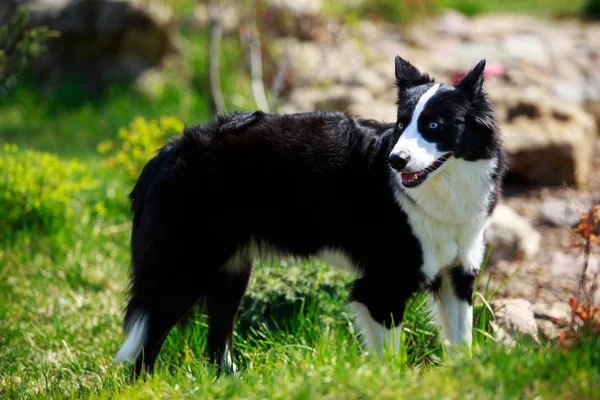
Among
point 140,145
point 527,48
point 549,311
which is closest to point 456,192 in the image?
point 549,311

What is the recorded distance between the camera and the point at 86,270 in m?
5.49

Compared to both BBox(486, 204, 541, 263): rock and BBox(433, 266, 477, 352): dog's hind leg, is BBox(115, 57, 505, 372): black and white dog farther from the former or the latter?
BBox(486, 204, 541, 263): rock

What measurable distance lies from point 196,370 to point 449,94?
1.87m

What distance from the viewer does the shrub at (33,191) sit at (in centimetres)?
563

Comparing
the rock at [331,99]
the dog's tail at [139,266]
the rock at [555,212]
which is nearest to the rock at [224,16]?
the rock at [331,99]

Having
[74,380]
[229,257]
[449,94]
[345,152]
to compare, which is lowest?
[74,380]

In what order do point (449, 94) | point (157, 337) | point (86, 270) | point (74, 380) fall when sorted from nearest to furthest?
point (449, 94) → point (157, 337) → point (74, 380) → point (86, 270)

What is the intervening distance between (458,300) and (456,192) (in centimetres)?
59

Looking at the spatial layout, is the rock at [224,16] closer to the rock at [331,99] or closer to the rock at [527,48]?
the rock at [331,99]

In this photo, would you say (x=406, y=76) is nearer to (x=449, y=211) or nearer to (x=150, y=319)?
(x=449, y=211)

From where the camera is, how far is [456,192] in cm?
359

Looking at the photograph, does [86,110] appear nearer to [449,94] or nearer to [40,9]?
[40,9]

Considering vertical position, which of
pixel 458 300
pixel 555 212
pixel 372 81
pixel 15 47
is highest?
pixel 15 47

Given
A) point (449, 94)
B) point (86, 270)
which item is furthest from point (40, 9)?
point (449, 94)
